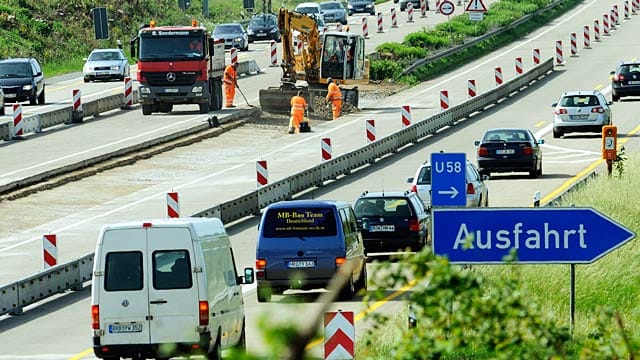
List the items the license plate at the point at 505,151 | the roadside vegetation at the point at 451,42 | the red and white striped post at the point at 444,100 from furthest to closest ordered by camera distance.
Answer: the roadside vegetation at the point at 451,42 → the red and white striped post at the point at 444,100 → the license plate at the point at 505,151

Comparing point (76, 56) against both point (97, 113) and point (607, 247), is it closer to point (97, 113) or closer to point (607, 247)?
point (97, 113)

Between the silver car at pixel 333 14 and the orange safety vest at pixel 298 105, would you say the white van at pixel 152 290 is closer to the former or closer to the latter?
the orange safety vest at pixel 298 105

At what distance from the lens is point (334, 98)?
2119 inches

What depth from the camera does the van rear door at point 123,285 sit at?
58.0 ft

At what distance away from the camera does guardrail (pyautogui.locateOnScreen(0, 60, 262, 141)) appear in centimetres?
4778

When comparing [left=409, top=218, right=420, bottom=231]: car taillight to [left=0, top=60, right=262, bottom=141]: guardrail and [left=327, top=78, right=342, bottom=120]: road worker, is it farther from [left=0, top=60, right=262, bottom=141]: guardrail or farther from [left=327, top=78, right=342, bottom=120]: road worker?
[left=327, top=78, right=342, bottom=120]: road worker

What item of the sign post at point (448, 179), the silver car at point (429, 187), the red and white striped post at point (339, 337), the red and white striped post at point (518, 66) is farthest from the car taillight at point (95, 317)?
the red and white striped post at point (518, 66)

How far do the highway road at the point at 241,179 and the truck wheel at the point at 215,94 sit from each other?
258 centimetres

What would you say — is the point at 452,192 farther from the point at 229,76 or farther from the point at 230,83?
the point at 230,83

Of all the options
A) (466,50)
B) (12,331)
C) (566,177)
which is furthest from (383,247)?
(466,50)

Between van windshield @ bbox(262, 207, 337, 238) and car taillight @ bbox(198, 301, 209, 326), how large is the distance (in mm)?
6074

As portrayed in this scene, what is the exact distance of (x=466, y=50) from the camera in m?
71.9

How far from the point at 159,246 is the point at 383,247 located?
10.2 meters

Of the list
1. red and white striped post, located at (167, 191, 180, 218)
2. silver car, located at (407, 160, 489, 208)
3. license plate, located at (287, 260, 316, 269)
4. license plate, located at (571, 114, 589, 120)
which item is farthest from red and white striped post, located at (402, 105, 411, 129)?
license plate, located at (287, 260, 316, 269)
